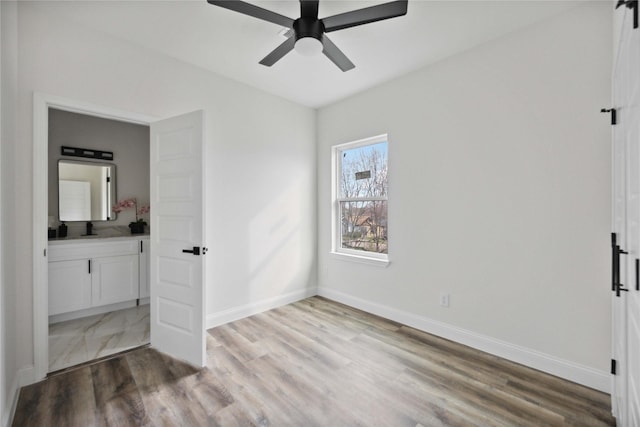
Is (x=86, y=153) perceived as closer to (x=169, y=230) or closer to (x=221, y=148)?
(x=221, y=148)

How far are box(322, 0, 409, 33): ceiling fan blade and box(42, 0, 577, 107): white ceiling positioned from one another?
289mm

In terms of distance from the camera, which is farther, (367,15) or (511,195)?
(511,195)

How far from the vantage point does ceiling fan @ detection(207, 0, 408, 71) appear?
1.72 m

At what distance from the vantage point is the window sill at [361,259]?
11.0 feet

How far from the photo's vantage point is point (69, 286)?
315 cm

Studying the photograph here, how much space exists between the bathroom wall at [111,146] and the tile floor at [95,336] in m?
1.21

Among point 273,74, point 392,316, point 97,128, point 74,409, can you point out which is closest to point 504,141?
point 392,316

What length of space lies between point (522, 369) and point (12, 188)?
3.96m

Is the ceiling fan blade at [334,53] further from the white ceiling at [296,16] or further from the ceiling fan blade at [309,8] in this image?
the white ceiling at [296,16]

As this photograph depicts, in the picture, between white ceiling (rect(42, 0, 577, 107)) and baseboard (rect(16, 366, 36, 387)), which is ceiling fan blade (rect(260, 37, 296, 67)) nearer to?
white ceiling (rect(42, 0, 577, 107))

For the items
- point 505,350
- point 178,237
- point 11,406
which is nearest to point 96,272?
point 178,237

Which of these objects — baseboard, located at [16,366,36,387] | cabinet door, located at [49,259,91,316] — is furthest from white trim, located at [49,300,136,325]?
baseboard, located at [16,366,36,387]

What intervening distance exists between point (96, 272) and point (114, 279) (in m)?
0.21

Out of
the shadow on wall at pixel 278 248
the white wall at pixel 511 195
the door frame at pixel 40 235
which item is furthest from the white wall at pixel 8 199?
the white wall at pixel 511 195
